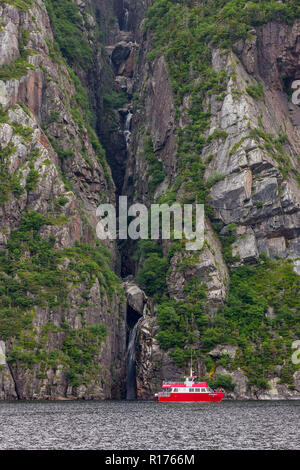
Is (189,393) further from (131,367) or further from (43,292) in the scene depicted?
(43,292)

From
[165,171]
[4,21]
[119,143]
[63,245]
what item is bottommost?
[63,245]

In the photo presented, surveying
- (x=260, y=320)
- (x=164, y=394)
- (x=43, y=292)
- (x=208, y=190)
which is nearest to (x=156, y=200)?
(x=208, y=190)

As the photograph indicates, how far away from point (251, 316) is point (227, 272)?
12.8 m

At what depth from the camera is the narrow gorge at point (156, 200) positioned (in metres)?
131

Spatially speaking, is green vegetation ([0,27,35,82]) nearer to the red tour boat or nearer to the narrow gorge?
the narrow gorge

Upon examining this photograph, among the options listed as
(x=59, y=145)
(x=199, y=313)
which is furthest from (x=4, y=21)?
(x=199, y=313)

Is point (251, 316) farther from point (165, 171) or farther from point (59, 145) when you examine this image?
point (59, 145)

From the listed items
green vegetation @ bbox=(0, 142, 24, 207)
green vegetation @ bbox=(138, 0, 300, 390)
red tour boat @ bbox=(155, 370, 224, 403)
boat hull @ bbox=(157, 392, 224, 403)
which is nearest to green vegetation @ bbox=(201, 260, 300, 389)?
green vegetation @ bbox=(138, 0, 300, 390)

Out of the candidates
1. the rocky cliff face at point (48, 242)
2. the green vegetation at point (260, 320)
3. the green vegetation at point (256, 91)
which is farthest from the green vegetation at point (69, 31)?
the green vegetation at point (260, 320)

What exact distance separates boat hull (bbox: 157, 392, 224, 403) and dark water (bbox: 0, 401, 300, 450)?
363 inches

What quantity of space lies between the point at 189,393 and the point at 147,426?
44880 millimetres

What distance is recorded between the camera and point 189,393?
125812mm

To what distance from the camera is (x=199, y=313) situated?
140m

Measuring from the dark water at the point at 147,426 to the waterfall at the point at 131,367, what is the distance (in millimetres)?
26114
